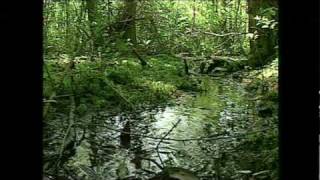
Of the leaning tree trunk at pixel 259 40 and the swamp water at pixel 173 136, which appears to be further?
the leaning tree trunk at pixel 259 40

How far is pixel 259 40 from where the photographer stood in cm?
154

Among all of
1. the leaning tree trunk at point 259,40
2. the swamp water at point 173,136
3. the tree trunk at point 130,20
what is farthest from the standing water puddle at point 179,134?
the tree trunk at point 130,20

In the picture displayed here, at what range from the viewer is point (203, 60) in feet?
4.79

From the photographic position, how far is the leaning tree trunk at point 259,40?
1.48 metres

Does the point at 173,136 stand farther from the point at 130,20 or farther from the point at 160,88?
the point at 130,20

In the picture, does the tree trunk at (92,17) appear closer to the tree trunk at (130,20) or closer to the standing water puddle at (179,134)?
the tree trunk at (130,20)

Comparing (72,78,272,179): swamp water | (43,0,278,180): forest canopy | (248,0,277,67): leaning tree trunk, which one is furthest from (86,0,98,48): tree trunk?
(248,0,277,67): leaning tree trunk

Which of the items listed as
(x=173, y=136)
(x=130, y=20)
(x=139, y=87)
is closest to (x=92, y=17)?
(x=130, y=20)

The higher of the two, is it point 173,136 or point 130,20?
point 130,20

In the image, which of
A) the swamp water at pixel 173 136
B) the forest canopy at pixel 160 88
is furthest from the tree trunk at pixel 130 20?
the swamp water at pixel 173 136

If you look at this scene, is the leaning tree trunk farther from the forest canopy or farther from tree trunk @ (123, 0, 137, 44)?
tree trunk @ (123, 0, 137, 44)

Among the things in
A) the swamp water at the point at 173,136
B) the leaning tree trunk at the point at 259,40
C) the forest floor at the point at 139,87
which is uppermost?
the leaning tree trunk at the point at 259,40

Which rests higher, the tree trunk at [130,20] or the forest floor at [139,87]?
the tree trunk at [130,20]
